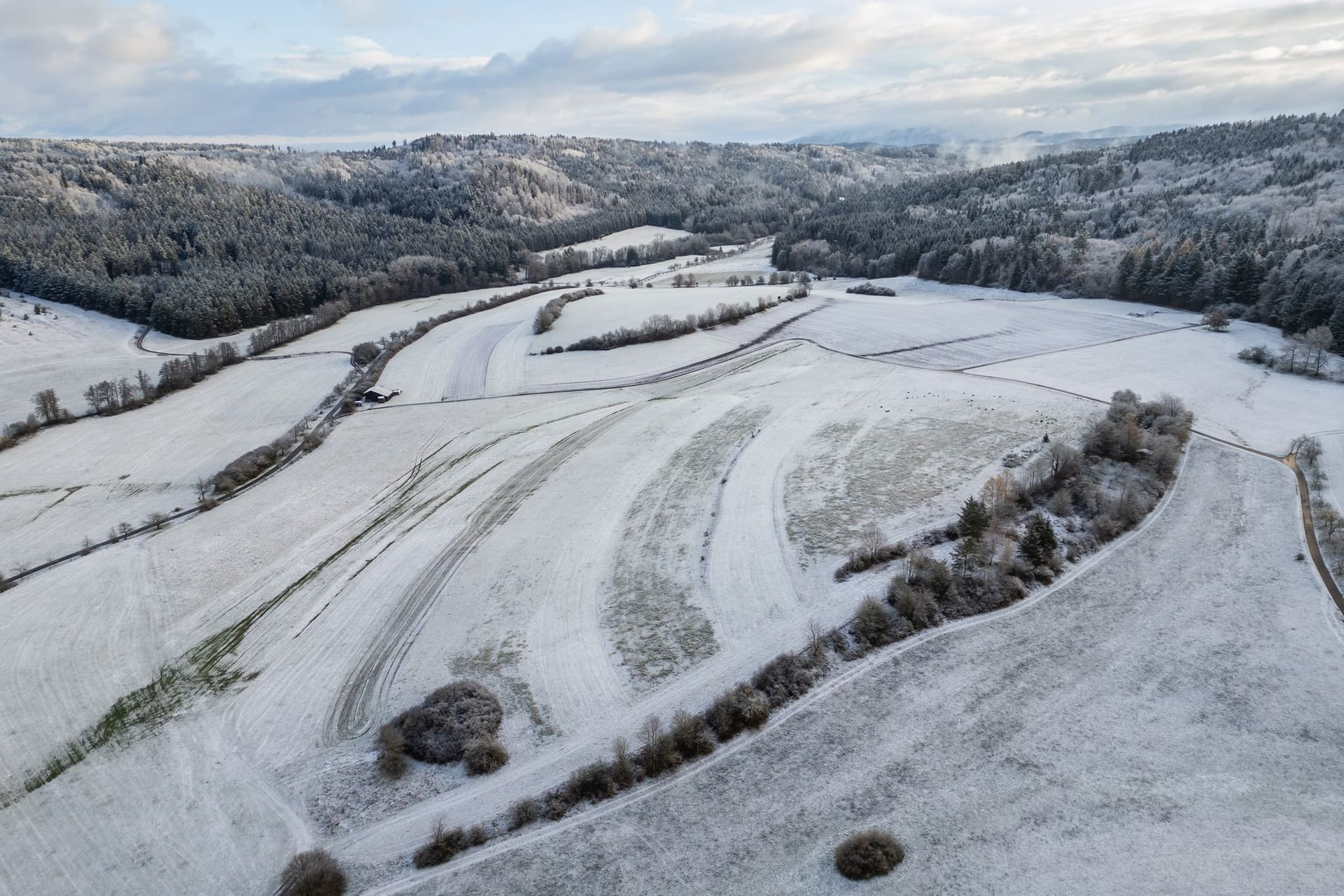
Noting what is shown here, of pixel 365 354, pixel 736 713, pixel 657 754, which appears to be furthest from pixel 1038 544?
pixel 365 354

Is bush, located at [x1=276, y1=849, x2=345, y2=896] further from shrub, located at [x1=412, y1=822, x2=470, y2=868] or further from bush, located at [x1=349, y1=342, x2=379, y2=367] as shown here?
bush, located at [x1=349, y1=342, x2=379, y2=367]

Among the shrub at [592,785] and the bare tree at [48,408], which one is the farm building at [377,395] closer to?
the bare tree at [48,408]

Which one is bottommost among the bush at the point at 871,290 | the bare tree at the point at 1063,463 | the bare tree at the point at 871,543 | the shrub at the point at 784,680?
the shrub at the point at 784,680

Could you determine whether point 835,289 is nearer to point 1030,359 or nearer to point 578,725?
point 1030,359

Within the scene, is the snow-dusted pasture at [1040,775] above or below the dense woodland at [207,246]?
below

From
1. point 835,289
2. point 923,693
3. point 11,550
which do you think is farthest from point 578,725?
point 835,289

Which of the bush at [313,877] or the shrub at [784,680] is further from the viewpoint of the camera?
the shrub at [784,680]

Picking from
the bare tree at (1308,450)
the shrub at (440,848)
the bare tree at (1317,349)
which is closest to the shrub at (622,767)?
the shrub at (440,848)
